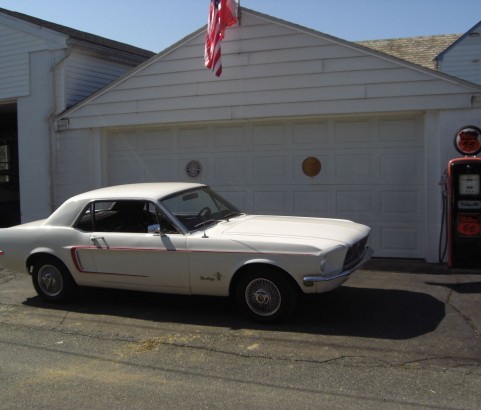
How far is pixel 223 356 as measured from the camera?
4.47 meters

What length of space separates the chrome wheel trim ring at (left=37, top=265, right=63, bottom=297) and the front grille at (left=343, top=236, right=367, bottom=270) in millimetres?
3362

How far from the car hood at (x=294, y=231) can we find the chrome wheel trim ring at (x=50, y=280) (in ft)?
6.85

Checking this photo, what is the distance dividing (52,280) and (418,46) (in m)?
12.0

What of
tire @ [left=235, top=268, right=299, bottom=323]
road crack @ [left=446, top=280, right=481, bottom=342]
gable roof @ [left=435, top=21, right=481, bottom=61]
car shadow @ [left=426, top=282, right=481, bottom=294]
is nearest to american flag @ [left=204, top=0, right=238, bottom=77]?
tire @ [left=235, top=268, right=299, bottom=323]

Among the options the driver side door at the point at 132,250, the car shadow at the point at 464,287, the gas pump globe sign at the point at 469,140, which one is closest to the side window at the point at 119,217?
the driver side door at the point at 132,250

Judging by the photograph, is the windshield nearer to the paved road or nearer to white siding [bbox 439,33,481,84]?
the paved road

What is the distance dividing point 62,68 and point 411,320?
824 centimetres

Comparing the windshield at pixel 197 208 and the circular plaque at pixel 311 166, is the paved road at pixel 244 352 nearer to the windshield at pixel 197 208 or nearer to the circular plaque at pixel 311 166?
the windshield at pixel 197 208

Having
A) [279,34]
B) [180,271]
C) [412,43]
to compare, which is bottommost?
[180,271]

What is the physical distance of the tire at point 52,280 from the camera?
6.08 meters

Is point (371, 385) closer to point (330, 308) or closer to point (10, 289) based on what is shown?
point (330, 308)

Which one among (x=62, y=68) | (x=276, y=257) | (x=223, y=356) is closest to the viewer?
(x=223, y=356)

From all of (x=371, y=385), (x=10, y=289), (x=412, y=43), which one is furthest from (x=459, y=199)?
(x=412, y=43)

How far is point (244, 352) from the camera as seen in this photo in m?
4.53
